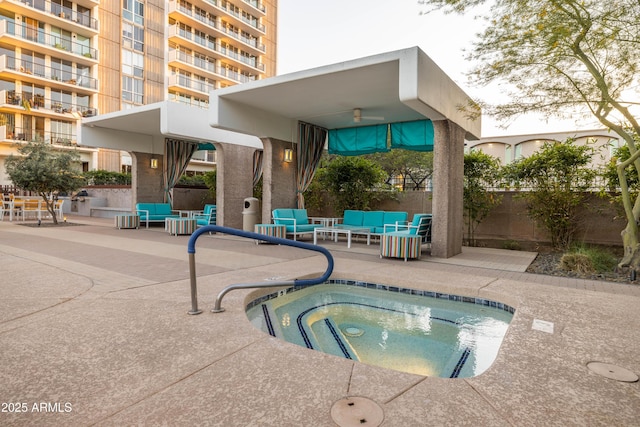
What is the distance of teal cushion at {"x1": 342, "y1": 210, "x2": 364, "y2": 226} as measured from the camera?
993 cm

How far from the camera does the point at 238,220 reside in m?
11.3

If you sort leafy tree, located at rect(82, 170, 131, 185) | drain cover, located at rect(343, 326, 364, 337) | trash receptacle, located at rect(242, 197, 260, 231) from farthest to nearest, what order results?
leafy tree, located at rect(82, 170, 131, 185)
trash receptacle, located at rect(242, 197, 260, 231)
drain cover, located at rect(343, 326, 364, 337)

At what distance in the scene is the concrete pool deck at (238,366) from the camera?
1833mm

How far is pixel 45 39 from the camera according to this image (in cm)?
2428

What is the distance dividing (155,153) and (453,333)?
512 inches

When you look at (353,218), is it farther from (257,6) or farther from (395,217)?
(257,6)

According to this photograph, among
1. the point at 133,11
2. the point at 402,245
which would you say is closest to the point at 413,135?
the point at 402,245

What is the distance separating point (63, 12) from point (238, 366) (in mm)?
31934

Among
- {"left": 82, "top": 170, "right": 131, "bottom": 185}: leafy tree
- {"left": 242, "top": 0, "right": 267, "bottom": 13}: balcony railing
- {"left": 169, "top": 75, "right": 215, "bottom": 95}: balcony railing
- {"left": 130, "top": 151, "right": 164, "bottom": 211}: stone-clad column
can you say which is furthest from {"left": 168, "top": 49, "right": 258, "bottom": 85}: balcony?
{"left": 130, "top": 151, "right": 164, "bottom": 211}: stone-clad column

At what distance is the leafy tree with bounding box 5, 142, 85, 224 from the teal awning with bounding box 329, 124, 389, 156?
872cm

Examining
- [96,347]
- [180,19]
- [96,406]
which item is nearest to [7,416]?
[96,406]

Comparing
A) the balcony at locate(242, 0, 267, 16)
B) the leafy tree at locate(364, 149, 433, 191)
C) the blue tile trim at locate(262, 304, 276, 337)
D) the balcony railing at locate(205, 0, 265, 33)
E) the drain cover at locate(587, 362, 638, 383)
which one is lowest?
the blue tile trim at locate(262, 304, 276, 337)

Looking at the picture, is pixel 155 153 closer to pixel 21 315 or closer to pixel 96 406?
pixel 21 315

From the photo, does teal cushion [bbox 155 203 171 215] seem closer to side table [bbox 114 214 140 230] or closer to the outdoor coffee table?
side table [bbox 114 214 140 230]
